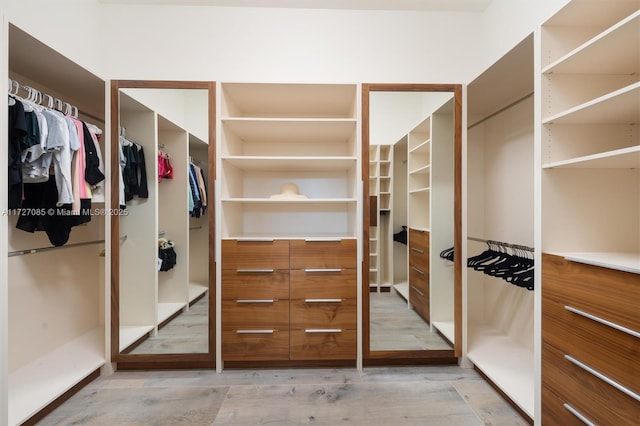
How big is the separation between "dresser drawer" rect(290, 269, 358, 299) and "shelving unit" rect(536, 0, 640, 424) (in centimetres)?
114

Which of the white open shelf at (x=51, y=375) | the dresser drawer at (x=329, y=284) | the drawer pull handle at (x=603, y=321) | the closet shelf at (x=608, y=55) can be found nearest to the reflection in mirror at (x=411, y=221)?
the dresser drawer at (x=329, y=284)

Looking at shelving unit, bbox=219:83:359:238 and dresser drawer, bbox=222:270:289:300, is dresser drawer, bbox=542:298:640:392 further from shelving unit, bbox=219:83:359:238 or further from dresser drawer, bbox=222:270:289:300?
dresser drawer, bbox=222:270:289:300

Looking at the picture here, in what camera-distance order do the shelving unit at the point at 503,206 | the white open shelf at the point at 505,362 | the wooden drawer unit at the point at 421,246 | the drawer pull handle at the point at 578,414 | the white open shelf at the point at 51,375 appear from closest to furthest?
the drawer pull handle at the point at 578,414 → the white open shelf at the point at 51,375 → the white open shelf at the point at 505,362 → the shelving unit at the point at 503,206 → the wooden drawer unit at the point at 421,246

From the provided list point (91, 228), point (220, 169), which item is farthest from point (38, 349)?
point (220, 169)

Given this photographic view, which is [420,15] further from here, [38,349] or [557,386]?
[38,349]

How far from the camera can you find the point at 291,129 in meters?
2.41

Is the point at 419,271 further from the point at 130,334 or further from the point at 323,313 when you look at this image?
the point at 130,334

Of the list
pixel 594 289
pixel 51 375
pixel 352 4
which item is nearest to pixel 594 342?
pixel 594 289

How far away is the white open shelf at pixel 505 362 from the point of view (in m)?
1.82

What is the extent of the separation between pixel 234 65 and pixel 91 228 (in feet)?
5.84

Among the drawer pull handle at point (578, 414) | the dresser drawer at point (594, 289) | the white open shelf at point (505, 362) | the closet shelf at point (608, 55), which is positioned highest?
the closet shelf at point (608, 55)

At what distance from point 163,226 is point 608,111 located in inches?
103

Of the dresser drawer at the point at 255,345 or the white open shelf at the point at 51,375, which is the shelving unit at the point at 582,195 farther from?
the white open shelf at the point at 51,375

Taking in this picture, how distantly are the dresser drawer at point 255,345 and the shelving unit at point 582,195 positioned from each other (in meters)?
1.54
